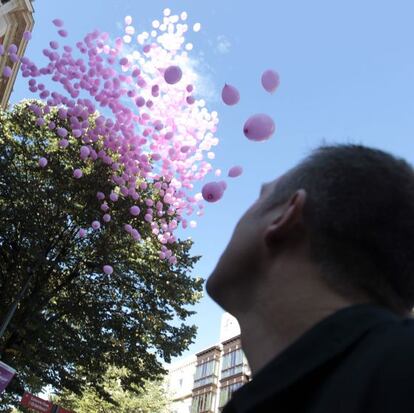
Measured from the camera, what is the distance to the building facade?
4247 cm

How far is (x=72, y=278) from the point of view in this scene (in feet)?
49.6

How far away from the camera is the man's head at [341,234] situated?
1.24 m

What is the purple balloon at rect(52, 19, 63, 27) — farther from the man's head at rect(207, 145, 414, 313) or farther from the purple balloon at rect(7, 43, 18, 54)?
the man's head at rect(207, 145, 414, 313)

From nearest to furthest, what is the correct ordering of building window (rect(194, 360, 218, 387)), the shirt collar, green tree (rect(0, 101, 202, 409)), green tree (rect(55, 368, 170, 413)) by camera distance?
the shirt collar, green tree (rect(0, 101, 202, 409)), green tree (rect(55, 368, 170, 413)), building window (rect(194, 360, 218, 387))

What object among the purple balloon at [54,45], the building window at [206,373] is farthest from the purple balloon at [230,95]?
the building window at [206,373]

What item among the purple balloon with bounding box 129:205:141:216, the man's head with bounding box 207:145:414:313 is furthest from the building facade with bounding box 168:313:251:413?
the man's head with bounding box 207:145:414:313

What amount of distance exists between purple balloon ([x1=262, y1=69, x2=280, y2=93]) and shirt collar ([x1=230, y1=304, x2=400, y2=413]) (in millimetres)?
6394

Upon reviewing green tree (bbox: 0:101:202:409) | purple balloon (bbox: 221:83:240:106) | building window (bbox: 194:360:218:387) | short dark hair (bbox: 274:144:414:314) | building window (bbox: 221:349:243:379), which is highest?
purple balloon (bbox: 221:83:240:106)

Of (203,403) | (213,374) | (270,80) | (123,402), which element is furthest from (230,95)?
(203,403)

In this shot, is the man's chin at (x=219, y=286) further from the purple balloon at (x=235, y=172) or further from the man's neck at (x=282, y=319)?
the purple balloon at (x=235, y=172)

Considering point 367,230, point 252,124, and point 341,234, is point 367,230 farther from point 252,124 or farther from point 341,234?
point 252,124

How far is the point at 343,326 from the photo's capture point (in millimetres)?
985

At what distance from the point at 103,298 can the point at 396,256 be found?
48.7 ft

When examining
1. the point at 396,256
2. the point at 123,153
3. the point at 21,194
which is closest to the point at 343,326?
the point at 396,256
